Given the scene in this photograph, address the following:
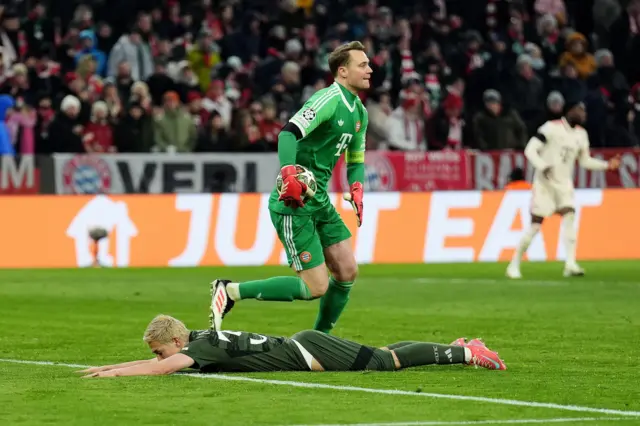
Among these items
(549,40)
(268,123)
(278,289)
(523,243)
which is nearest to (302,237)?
(278,289)

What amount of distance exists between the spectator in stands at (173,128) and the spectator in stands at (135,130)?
0.46 feet

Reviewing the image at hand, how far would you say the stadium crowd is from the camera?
26.1 meters

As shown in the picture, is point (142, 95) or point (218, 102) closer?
point (142, 95)

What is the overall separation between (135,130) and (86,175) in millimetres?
1972

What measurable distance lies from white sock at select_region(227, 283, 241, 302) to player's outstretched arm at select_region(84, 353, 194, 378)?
1626 millimetres

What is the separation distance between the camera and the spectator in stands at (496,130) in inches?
1117

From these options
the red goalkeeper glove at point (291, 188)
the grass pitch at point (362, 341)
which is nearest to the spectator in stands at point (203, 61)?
the grass pitch at point (362, 341)

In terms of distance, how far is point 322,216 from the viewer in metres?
11.5

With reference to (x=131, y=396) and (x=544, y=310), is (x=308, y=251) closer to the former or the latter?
(x=131, y=396)

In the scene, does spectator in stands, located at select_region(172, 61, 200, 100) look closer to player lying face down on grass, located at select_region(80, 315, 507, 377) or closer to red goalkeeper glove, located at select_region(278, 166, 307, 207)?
red goalkeeper glove, located at select_region(278, 166, 307, 207)

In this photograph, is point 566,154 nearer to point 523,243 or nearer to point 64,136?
point 523,243

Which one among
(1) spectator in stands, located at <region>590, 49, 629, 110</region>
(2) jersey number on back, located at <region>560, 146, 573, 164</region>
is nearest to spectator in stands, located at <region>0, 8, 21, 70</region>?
(2) jersey number on back, located at <region>560, 146, 573, 164</region>

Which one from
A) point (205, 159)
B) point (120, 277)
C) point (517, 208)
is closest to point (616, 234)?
point (517, 208)

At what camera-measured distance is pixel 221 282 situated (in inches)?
460
